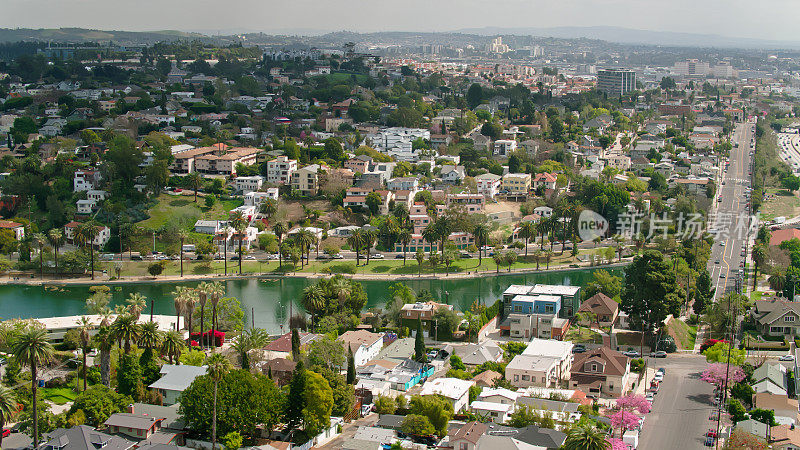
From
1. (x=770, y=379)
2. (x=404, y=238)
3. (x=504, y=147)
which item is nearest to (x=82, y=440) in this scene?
A: (x=770, y=379)

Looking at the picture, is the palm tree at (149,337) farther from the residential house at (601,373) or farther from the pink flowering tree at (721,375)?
the pink flowering tree at (721,375)

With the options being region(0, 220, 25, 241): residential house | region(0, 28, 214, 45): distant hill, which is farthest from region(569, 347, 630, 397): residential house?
region(0, 28, 214, 45): distant hill

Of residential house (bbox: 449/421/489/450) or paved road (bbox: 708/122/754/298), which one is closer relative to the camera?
residential house (bbox: 449/421/489/450)

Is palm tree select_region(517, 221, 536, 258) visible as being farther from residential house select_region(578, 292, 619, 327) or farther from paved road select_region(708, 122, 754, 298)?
residential house select_region(578, 292, 619, 327)

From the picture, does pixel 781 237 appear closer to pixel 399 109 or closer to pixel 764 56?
pixel 399 109

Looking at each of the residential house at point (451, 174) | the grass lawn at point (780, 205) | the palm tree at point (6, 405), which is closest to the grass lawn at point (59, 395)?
the palm tree at point (6, 405)

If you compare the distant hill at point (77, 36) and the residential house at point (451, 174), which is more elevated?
the distant hill at point (77, 36)

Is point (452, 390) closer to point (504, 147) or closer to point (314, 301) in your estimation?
point (314, 301)
